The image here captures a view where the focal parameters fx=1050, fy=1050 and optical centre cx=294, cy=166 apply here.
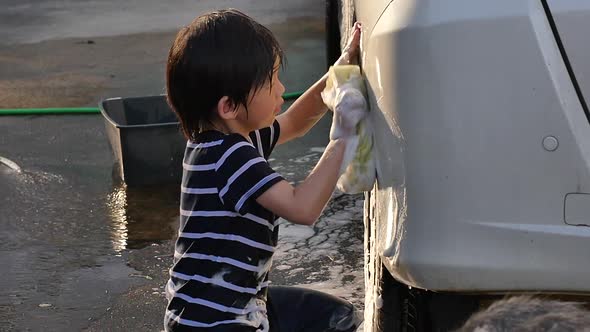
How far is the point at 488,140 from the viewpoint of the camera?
2.38 meters

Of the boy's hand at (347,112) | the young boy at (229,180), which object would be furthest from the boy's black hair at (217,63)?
the boy's hand at (347,112)

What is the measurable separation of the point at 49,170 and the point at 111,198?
A: 709 mm

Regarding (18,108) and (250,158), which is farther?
(18,108)

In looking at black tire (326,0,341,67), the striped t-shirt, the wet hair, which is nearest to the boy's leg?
the striped t-shirt

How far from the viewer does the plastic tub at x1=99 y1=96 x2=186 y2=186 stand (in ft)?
17.2

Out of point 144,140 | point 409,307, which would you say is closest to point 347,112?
point 409,307

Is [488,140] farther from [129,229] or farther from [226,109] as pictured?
[129,229]

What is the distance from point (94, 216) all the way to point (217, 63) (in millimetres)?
2868

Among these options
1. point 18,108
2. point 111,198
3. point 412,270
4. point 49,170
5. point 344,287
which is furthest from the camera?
point 18,108

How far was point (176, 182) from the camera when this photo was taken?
18.0 ft

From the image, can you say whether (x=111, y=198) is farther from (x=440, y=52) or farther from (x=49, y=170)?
(x=440, y=52)

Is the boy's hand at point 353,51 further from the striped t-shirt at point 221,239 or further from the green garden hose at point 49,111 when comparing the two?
the green garden hose at point 49,111

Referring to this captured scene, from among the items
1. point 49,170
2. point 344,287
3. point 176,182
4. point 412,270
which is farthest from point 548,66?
point 49,170

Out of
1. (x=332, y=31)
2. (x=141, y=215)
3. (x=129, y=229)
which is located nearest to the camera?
(x=129, y=229)
